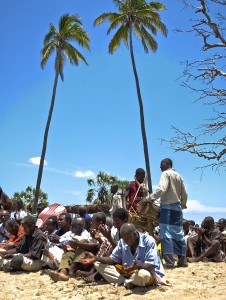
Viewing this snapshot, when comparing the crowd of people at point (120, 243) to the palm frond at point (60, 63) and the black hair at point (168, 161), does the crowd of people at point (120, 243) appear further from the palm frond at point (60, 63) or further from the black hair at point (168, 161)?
the palm frond at point (60, 63)

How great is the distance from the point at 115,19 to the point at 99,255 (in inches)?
722

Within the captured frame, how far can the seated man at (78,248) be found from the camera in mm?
5915

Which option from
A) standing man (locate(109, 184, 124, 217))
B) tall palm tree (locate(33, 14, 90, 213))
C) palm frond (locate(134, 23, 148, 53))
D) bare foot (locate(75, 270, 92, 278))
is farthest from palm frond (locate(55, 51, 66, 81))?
bare foot (locate(75, 270, 92, 278))

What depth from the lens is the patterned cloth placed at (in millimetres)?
7004

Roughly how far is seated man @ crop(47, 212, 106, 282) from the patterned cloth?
1.43 metres

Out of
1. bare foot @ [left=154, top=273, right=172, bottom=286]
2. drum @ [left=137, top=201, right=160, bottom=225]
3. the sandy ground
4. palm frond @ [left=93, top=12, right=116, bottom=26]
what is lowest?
the sandy ground

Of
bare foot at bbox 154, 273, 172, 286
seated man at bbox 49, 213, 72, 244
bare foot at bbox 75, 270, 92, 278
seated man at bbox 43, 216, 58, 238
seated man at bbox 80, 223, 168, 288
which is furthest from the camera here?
seated man at bbox 43, 216, 58, 238

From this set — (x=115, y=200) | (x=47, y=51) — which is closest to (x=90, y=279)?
(x=115, y=200)

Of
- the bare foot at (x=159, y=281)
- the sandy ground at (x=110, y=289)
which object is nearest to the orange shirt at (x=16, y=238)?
the sandy ground at (x=110, y=289)

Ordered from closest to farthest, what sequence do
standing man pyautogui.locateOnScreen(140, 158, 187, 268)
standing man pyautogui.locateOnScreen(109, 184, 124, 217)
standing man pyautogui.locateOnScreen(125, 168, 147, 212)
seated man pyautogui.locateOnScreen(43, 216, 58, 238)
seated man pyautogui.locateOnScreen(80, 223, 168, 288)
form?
seated man pyautogui.locateOnScreen(80, 223, 168, 288) < standing man pyautogui.locateOnScreen(140, 158, 187, 268) < seated man pyautogui.locateOnScreen(43, 216, 58, 238) < standing man pyautogui.locateOnScreen(125, 168, 147, 212) < standing man pyautogui.locateOnScreen(109, 184, 124, 217)

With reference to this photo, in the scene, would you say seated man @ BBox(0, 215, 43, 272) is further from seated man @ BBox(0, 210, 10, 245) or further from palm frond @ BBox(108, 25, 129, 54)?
palm frond @ BBox(108, 25, 129, 54)

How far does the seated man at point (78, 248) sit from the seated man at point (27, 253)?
828mm

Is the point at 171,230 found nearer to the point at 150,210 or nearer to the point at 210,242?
the point at 150,210

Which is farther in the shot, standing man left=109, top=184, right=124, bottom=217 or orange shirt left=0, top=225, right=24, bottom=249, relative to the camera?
standing man left=109, top=184, right=124, bottom=217
